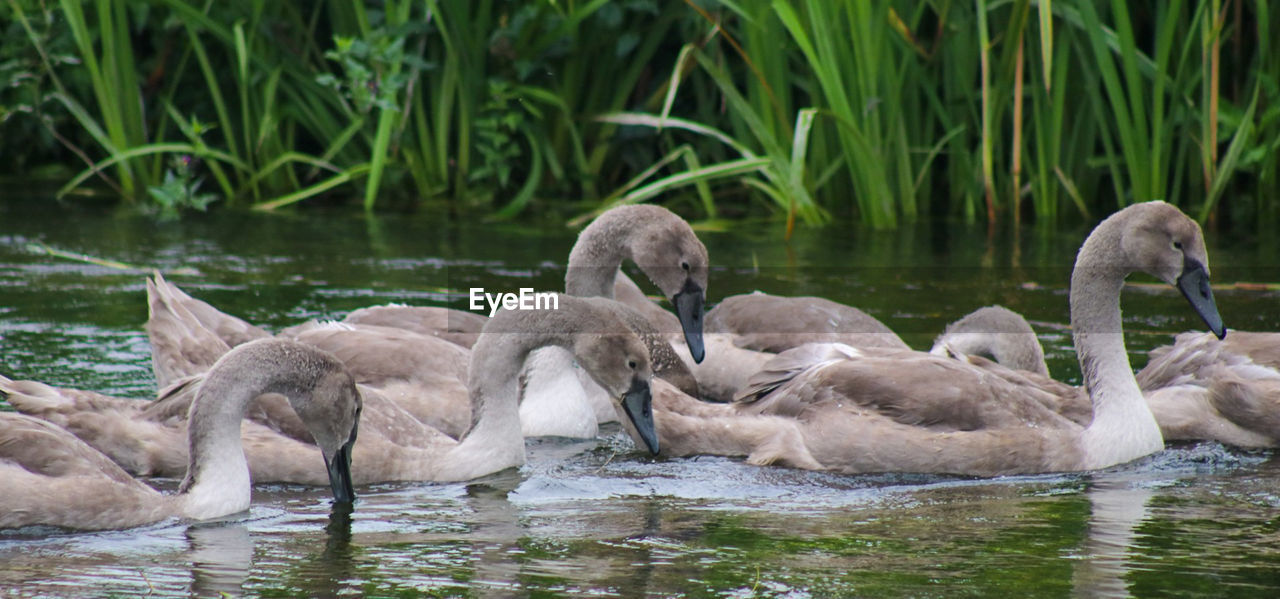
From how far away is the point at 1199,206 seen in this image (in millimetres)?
11797

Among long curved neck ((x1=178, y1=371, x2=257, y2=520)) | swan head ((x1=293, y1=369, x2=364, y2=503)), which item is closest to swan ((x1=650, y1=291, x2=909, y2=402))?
swan head ((x1=293, y1=369, x2=364, y2=503))

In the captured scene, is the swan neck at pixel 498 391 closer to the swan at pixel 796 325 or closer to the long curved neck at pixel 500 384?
the long curved neck at pixel 500 384

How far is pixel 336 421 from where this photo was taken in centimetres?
596

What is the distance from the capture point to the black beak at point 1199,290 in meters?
7.07

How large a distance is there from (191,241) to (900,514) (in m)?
6.74

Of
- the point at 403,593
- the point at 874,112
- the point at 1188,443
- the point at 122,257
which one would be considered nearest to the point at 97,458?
the point at 403,593

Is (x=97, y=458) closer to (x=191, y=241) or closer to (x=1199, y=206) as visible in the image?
(x=191, y=241)

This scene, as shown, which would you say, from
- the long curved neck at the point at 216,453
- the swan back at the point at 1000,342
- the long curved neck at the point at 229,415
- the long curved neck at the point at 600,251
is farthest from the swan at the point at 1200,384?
the long curved neck at the point at 216,453

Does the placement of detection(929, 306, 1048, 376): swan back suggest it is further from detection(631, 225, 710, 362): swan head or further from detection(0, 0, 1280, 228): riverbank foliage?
detection(0, 0, 1280, 228): riverbank foliage

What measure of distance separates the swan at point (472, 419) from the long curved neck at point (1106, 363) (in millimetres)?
1753

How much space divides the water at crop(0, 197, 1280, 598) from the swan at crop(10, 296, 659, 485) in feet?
0.45

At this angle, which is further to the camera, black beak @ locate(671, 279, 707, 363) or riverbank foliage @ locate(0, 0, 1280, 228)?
riverbank foliage @ locate(0, 0, 1280, 228)

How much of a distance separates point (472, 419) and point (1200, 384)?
3114mm

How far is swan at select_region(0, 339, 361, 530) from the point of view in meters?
5.44
